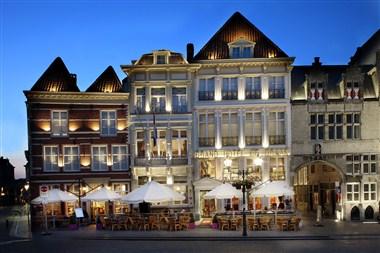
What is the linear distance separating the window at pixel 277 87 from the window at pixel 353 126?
5.52m

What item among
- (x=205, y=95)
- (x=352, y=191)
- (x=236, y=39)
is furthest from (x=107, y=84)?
(x=352, y=191)

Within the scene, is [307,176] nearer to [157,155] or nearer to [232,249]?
[157,155]

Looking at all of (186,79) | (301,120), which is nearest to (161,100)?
(186,79)

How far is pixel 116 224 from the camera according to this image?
102ft

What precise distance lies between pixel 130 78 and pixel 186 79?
4.34 m

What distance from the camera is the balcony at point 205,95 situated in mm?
38406

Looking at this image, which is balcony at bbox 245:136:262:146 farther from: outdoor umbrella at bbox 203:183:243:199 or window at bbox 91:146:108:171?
window at bbox 91:146:108:171

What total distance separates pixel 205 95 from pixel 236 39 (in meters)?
5.07

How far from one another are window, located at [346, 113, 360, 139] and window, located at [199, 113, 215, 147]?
406 inches

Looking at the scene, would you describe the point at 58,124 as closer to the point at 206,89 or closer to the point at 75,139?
the point at 75,139

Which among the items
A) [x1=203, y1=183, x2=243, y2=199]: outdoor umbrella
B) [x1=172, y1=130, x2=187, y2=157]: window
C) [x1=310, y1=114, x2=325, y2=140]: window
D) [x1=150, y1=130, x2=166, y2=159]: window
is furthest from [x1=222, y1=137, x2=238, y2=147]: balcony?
[x1=203, y1=183, x2=243, y2=199]: outdoor umbrella

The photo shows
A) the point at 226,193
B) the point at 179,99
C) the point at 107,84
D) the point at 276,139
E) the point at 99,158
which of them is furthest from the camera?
the point at 107,84

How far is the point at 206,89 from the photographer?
127 feet

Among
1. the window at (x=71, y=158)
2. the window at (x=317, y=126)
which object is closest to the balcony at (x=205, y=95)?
the window at (x=317, y=126)
